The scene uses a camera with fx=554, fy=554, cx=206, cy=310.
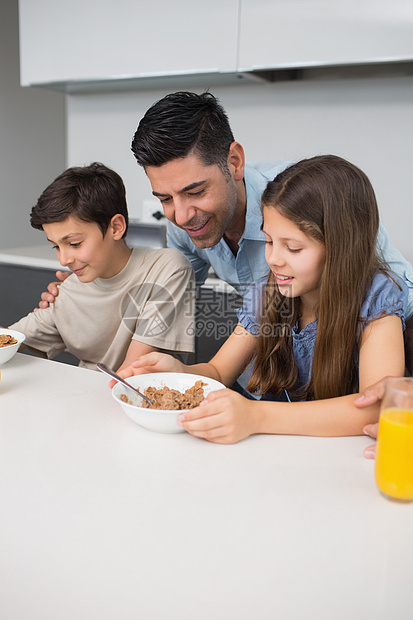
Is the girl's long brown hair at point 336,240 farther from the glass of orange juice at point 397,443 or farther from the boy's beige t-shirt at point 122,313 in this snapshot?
the boy's beige t-shirt at point 122,313

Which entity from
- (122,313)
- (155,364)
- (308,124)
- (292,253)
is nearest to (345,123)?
(308,124)

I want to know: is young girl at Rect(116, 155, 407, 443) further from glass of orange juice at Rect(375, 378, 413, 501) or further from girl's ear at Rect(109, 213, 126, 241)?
girl's ear at Rect(109, 213, 126, 241)

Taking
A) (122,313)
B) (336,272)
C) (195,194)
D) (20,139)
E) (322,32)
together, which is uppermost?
(322,32)

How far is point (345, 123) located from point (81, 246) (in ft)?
4.79

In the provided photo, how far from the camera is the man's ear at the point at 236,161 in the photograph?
1.47 meters

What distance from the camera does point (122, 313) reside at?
5.24 ft

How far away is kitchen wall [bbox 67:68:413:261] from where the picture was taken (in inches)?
90.9

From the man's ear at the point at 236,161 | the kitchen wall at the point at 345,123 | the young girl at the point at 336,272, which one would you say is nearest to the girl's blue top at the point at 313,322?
the young girl at the point at 336,272

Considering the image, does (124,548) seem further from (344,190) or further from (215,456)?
(344,190)

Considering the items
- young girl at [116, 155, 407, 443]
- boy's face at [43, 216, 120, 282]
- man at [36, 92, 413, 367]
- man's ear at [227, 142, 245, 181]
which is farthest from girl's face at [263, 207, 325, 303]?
boy's face at [43, 216, 120, 282]

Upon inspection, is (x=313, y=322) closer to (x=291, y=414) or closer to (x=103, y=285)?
(x=291, y=414)

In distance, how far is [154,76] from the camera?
2.46 metres

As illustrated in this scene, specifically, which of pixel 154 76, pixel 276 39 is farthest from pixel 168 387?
pixel 154 76

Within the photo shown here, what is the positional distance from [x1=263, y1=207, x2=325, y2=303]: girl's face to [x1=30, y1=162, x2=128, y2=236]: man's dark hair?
56 cm
